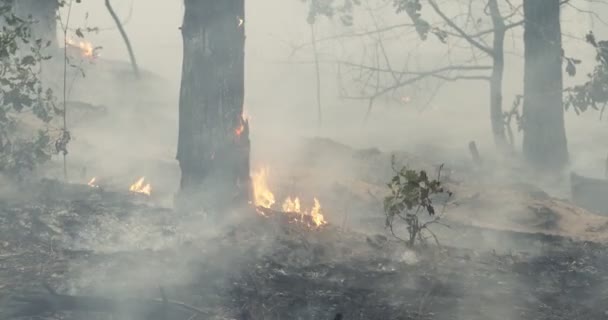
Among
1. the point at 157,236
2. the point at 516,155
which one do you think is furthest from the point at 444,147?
the point at 157,236

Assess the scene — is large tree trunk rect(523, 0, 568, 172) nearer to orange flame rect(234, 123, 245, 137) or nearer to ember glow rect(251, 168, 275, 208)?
ember glow rect(251, 168, 275, 208)

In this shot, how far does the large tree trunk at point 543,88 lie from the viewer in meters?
13.0

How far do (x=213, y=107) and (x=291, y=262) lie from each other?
2566mm

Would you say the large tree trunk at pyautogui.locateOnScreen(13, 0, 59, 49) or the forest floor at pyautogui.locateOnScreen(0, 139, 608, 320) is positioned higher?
the large tree trunk at pyautogui.locateOnScreen(13, 0, 59, 49)

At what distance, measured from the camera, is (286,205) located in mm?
9883

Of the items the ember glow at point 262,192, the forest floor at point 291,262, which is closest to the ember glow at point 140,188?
the forest floor at point 291,262

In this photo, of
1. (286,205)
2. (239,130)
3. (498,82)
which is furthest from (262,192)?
(498,82)

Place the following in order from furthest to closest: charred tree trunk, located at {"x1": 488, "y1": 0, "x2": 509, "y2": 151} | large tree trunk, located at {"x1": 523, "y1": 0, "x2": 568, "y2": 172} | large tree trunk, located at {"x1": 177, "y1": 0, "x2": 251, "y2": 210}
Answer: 1. charred tree trunk, located at {"x1": 488, "y1": 0, "x2": 509, "y2": 151}
2. large tree trunk, located at {"x1": 523, "y1": 0, "x2": 568, "y2": 172}
3. large tree trunk, located at {"x1": 177, "y1": 0, "x2": 251, "y2": 210}

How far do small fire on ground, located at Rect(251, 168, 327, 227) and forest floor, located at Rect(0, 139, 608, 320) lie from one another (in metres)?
0.20

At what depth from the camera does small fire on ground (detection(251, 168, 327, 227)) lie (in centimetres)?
856

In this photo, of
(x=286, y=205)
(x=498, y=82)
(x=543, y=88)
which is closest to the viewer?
(x=286, y=205)

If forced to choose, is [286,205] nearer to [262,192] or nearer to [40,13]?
[262,192]

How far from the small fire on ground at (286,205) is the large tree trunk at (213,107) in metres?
0.66

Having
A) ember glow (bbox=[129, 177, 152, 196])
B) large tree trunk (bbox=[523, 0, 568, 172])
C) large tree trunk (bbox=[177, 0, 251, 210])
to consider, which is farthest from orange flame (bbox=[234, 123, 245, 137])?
large tree trunk (bbox=[523, 0, 568, 172])
